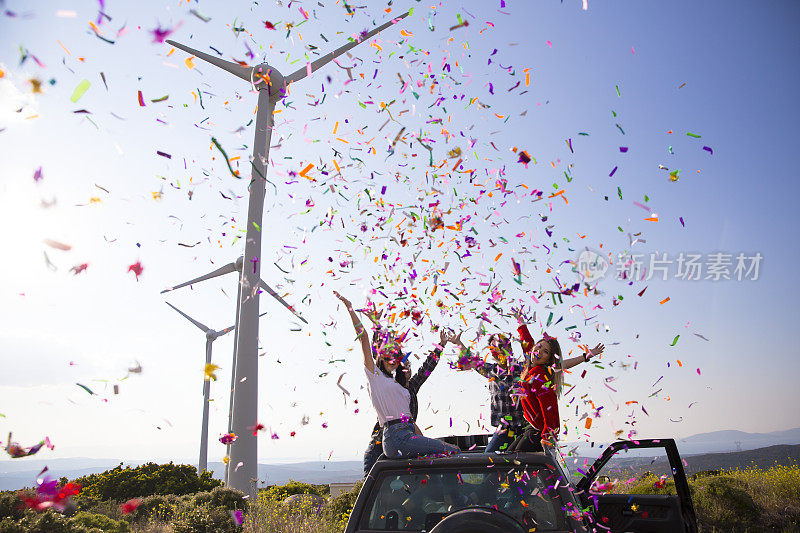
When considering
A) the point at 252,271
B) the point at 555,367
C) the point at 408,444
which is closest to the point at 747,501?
the point at 555,367

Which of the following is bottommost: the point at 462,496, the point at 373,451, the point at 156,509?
the point at 156,509

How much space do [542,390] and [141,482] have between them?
59.1 feet

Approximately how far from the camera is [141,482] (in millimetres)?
18953

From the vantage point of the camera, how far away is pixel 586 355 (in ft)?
21.0

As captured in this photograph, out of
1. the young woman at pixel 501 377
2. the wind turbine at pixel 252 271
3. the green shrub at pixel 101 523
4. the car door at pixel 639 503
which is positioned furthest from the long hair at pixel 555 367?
the wind turbine at pixel 252 271

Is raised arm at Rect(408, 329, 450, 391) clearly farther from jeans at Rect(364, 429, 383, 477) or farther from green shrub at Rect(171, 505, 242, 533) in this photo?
green shrub at Rect(171, 505, 242, 533)

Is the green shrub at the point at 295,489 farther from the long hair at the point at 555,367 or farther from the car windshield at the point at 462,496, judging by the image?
the car windshield at the point at 462,496

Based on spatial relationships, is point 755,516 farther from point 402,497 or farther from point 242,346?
point 242,346

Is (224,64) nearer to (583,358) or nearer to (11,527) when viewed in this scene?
(11,527)

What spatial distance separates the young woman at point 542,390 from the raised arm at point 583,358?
0.01 meters

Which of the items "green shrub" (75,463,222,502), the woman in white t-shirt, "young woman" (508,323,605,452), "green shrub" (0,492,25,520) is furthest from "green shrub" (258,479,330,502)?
"young woman" (508,323,605,452)

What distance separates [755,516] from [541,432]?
10571 mm

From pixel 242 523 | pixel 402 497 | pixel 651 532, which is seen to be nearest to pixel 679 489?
pixel 651 532

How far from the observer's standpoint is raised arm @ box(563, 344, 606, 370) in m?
6.21
